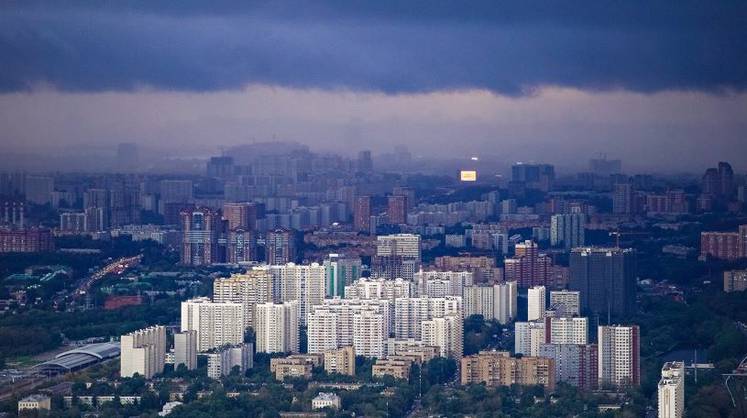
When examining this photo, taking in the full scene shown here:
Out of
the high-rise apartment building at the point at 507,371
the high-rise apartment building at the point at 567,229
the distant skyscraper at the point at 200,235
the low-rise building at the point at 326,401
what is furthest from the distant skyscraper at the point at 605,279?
the distant skyscraper at the point at 200,235

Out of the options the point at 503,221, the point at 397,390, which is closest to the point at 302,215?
the point at 503,221

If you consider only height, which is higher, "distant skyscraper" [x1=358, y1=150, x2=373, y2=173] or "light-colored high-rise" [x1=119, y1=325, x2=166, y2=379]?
"distant skyscraper" [x1=358, y1=150, x2=373, y2=173]

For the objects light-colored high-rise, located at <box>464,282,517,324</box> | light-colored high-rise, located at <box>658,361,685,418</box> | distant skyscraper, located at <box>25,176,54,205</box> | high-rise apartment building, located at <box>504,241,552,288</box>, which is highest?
distant skyscraper, located at <box>25,176,54,205</box>

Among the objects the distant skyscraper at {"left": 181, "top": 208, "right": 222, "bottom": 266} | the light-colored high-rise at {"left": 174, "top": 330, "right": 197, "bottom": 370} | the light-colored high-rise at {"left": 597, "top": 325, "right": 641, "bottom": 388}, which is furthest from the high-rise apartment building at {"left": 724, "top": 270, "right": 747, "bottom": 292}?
the distant skyscraper at {"left": 181, "top": 208, "right": 222, "bottom": 266}

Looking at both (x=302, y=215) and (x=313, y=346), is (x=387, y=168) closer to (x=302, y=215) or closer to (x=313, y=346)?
(x=302, y=215)

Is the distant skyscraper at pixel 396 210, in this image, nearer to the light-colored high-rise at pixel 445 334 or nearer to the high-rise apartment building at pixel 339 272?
the high-rise apartment building at pixel 339 272

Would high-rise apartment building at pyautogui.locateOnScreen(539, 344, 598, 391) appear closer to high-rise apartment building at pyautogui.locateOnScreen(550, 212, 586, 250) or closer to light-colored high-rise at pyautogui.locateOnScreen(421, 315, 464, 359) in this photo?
light-colored high-rise at pyautogui.locateOnScreen(421, 315, 464, 359)
